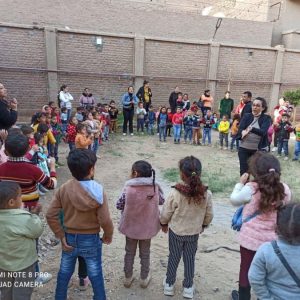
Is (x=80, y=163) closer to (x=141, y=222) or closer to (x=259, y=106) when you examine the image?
(x=141, y=222)

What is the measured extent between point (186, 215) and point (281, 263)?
122 cm

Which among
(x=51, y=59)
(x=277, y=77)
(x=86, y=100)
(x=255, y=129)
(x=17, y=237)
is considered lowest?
(x=86, y=100)

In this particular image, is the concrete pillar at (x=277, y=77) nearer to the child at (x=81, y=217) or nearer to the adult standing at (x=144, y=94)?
the adult standing at (x=144, y=94)

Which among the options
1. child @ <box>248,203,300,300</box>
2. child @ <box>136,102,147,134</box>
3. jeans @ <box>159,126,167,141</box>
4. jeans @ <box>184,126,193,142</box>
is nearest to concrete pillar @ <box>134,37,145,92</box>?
child @ <box>136,102,147,134</box>

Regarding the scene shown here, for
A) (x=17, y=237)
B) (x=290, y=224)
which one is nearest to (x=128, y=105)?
(x=17, y=237)

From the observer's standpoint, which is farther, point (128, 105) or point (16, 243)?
point (128, 105)

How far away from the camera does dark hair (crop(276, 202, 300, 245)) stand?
175 centimetres

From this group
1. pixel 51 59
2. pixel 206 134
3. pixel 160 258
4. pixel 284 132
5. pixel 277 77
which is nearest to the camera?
pixel 160 258

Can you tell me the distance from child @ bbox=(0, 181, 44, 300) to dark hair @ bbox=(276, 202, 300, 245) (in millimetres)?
1626

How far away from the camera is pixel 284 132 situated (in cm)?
946

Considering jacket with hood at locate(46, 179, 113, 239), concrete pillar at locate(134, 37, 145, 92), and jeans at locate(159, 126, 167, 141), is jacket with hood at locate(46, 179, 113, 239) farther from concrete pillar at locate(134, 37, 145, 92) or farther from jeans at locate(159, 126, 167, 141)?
concrete pillar at locate(134, 37, 145, 92)

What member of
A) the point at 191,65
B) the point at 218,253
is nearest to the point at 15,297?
the point at 218,253

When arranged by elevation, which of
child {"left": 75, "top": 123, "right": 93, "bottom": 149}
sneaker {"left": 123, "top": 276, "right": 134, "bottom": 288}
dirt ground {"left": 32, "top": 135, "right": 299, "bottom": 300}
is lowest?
dirt ground {"left": 32, "top": 135, "right": 299, "bottom": 300}

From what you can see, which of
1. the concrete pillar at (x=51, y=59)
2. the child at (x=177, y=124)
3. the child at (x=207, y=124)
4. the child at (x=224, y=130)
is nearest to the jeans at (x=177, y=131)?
the child at (x=177, y=124)
